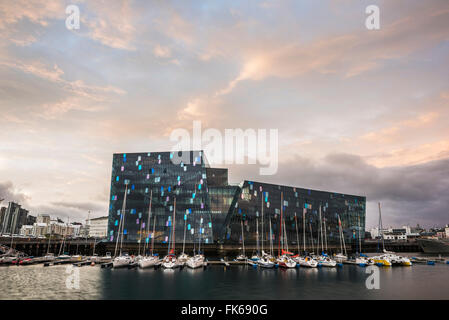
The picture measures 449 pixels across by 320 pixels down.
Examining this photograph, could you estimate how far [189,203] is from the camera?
8969cm

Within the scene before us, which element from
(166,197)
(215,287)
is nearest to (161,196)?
(166,197)

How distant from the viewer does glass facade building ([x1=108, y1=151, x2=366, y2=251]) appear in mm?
88312

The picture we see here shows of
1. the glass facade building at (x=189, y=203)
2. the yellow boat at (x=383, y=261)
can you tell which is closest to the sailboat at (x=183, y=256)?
the glass facade building at (x=189, y=203)

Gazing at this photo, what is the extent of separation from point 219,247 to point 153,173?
3231cm

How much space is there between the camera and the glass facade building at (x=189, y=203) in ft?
290

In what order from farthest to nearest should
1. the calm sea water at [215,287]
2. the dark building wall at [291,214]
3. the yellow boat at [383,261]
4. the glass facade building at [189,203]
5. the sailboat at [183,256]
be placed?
the dark building wall at [291,214] → the glass facade building at [189,203] → the yellow boat at [383,261] → the sailboat at [183,256] → the calm sea water at [215,287]

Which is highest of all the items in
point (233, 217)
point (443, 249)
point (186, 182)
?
point (186, 182)

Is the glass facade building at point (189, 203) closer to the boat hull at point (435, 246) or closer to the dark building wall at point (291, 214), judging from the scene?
the dark building wall at point (291, 214)

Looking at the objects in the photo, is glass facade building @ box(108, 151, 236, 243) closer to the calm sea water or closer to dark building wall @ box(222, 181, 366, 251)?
dark building wall @ box(222, 181, 366, 251)

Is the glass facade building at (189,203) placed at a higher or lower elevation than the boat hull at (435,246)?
higher

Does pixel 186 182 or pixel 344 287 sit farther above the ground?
pixel 186 182

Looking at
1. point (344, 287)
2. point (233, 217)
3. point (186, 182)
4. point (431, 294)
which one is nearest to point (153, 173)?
point (186, 182)

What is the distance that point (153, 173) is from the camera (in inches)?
3676
